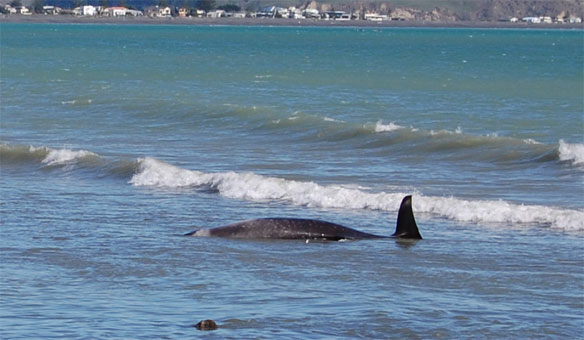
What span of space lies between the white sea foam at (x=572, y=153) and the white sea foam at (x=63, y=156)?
366 inches

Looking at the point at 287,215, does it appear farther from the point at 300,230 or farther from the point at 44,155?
the point at 44,155

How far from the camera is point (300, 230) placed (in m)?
15.5

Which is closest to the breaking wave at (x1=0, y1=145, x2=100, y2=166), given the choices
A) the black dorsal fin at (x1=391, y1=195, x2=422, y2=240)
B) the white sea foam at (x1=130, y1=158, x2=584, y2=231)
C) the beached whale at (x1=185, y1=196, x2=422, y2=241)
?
the white sea foam at (x1=130, y1=158, x2=584, y2=231)

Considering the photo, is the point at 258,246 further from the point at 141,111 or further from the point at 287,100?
the point at 287,100

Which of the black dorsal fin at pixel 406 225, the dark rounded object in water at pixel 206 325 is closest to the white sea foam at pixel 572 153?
the black dorsal fin at pixel 406 225

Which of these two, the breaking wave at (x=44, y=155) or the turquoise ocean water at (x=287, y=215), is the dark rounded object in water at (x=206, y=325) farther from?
the breaking wave at (x=44, y=155)

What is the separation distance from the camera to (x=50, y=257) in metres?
14.2

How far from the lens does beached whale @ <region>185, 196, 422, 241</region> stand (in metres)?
15.3

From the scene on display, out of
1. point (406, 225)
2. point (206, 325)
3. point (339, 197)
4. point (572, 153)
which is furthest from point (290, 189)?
point (206, 325)

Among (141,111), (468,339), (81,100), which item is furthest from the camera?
(81,100)

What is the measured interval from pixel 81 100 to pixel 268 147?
15.6m

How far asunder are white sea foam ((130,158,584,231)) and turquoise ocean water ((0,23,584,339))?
0.13 feet

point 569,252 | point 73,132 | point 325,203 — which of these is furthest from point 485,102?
point 569,252

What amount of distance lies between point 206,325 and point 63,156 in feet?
48.3
